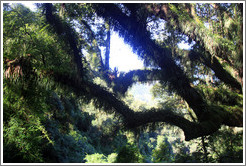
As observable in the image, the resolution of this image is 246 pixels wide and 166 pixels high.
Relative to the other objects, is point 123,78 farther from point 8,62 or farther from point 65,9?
point 8,62

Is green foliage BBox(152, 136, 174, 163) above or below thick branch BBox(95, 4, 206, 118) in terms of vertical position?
below

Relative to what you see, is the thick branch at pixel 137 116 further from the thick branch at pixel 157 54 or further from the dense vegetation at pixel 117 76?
the thick branch at pixel 157 54

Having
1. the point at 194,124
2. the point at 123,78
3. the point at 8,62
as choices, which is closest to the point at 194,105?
the point at 194,124

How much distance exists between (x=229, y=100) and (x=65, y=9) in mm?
5251

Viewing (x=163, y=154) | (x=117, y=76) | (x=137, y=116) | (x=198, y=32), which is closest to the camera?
(x=137, y=116)

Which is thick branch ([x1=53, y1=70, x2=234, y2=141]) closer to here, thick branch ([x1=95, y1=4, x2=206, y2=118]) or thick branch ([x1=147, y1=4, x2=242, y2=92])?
thick branch ([x1=95, y1=4, x2=206, y2=118])

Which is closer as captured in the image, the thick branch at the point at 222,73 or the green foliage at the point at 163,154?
the green foliage at the point at 163,154

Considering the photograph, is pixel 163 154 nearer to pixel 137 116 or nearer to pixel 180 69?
pixel 137 116

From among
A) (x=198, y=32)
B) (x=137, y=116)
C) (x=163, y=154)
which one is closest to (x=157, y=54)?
(x=198, y=32)

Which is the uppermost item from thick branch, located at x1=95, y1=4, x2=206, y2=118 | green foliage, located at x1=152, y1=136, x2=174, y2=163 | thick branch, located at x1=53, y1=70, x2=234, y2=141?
thick branch, located at x1=95, y1=4, x2=206, y2=118

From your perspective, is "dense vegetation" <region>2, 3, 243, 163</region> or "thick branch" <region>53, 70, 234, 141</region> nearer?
"dense vegetation" <region>2, 3, 243, 163</region>

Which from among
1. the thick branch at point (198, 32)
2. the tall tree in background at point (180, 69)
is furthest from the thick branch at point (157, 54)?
the thick branch at point (198, 32)

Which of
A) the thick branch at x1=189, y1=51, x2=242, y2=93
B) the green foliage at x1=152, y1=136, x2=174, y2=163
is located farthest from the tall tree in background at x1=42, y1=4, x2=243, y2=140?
the green foliage at x1=152, y1=136, x2=174, y2=163

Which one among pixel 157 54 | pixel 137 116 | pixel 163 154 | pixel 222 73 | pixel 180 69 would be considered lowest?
pixel 163 154
